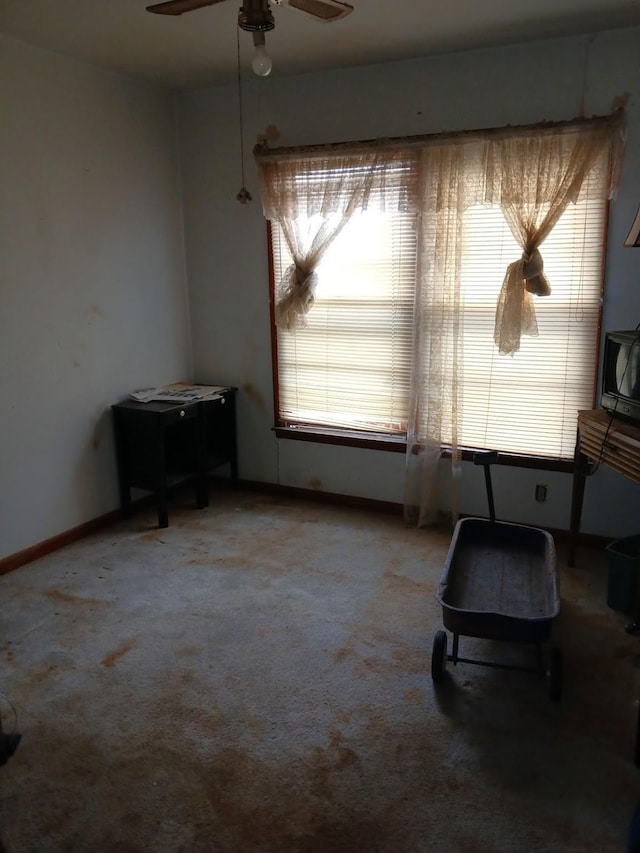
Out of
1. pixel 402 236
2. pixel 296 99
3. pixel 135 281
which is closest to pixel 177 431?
pixel 135 281

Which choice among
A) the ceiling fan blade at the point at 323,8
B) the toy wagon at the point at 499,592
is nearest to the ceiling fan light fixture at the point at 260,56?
the ceiling fan blade at the point at 323,8

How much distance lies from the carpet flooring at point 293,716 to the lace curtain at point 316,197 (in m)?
1.63

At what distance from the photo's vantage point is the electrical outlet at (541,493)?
356cm

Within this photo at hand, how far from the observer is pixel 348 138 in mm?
3637

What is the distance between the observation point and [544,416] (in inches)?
137

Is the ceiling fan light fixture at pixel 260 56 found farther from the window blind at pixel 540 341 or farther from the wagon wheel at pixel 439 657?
the wagon wheel at pixel 439 657

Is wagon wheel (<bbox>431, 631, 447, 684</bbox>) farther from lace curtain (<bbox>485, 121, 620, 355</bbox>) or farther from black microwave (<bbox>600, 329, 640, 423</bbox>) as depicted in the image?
lace curtain (<bbox>485, 121, 620, 355</bbox>)

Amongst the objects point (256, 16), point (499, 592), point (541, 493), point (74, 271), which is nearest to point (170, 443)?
point (74, 271)

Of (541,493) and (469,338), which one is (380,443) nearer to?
(469,338)

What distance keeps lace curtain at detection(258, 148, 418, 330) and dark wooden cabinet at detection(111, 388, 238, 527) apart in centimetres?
79

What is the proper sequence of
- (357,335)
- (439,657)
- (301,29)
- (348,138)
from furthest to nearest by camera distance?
(357,335)
(348,138)
(301,29)
(439,657)

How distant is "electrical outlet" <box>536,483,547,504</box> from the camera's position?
3557mm

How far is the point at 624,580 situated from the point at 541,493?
0.85 meters

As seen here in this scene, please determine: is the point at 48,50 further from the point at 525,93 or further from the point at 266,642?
the point at 266,642
